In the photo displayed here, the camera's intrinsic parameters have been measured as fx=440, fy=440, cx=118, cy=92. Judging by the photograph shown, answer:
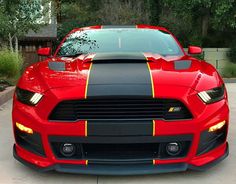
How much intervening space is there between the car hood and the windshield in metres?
0.64

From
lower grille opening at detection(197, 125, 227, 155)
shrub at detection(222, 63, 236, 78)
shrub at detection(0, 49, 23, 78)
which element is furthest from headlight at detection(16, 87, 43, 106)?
shrub at detection(222, 63, 236, 78)

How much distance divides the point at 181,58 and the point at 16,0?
504cm

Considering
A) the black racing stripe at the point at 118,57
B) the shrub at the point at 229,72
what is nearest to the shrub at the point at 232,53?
the shrub at the point at 229,72

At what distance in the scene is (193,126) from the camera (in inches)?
148

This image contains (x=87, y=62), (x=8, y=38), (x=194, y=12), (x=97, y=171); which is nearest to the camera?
(x=97, y=171)

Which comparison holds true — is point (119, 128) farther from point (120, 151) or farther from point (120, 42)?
point (120, 42)

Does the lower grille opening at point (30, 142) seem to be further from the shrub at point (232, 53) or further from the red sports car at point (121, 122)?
the shrub at point (232, 53)

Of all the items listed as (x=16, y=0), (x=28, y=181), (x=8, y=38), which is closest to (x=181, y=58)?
(x=28, y=181)

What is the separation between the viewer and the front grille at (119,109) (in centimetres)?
376

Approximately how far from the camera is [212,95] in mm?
3998

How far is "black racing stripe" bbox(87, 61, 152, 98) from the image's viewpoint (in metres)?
3.79

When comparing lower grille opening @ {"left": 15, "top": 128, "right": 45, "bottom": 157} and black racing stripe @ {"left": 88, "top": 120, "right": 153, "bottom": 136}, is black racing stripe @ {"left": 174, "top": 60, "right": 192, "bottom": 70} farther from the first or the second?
lower grille opening @ {"left": 15, "top": 128, "right": 45, "bottom": 157}

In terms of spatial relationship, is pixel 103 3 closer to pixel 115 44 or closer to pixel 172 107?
pixel 115 44

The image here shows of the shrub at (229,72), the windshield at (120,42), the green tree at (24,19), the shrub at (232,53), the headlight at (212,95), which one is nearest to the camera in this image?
the headlight at (212,95)
